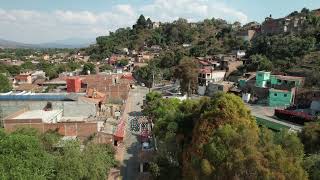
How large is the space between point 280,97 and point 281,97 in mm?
90

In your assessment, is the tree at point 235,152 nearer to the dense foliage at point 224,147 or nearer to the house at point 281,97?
the dense foliage at point 224,147

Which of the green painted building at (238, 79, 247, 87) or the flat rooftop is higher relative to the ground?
the green painted building at (238, 79, 247, 87)

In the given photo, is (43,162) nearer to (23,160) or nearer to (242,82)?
(23,160)

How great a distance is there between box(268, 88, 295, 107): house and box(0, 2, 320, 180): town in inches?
3.6

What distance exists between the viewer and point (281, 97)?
3516 centimetres

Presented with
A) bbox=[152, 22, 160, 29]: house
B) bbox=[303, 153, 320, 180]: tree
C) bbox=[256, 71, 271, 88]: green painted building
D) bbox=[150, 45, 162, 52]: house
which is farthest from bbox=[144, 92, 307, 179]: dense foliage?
bbox=[152, 22, 160, 29]: house

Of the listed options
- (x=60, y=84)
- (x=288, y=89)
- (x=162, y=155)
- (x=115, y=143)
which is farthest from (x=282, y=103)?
(x=60, y=84)

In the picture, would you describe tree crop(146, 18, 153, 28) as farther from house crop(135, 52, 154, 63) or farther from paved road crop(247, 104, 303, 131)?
paved road crop(247, 104, 303, 131)

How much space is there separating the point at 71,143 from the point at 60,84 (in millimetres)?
30532

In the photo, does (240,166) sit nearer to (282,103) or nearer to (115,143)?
(115,143)

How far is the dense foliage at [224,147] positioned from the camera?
380 inches

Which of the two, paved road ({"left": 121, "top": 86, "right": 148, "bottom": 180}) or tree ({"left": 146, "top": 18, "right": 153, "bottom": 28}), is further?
tree ({"left": 146, "top": 18, "right": 153, "bottom": 28})

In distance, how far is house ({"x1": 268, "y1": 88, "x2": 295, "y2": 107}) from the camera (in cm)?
3484

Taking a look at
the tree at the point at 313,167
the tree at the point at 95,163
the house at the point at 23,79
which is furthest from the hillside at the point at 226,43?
the tree at the point at 95,163
